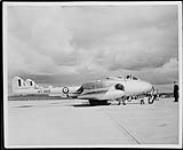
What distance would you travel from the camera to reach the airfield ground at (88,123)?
1.91m

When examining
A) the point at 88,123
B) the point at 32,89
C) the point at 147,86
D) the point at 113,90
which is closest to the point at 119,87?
the point at 113,90

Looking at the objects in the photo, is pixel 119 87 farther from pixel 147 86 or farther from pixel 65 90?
pixel 65 90

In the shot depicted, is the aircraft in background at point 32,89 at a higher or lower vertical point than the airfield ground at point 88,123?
higher

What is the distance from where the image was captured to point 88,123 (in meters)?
1.95

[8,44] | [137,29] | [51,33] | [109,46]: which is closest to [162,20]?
[137,29]

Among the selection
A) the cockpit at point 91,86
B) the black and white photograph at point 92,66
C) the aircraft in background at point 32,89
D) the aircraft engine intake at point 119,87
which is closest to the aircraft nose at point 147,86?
the black and white photograph at point 92,66

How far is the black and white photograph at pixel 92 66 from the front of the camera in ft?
6.30

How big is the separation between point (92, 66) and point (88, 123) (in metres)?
0.32

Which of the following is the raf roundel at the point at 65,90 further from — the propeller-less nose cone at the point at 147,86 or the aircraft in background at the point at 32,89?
the propeller-less nose cone at the point at 147,86

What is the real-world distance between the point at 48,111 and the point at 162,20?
83 centimetres

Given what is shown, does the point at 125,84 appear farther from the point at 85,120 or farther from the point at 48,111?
the point at 48,111

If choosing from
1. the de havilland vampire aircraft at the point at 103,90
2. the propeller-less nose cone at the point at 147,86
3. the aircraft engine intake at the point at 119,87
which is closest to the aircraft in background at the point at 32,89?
the de havilland vampire aircraft at the point at 103,90

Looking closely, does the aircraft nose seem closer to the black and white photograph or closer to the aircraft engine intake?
the black and white photograph

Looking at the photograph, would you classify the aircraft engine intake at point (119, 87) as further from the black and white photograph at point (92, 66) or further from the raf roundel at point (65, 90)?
the raf roundel at point (65, 90)
